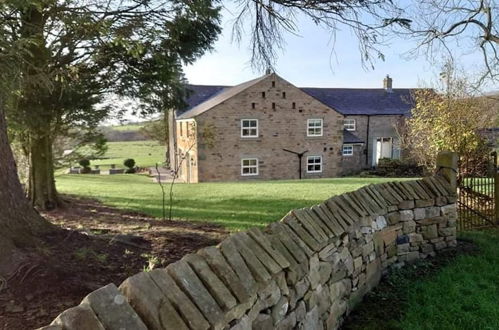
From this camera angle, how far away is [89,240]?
15.2 feet

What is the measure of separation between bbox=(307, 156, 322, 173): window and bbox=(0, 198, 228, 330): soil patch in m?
21.5

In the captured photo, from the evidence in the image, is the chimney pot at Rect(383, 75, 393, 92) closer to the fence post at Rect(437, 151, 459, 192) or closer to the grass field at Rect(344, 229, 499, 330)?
the fence post at Rect(437, 151, 459, 192)

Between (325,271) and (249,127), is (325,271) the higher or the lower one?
the lower one

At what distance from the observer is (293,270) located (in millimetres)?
2811

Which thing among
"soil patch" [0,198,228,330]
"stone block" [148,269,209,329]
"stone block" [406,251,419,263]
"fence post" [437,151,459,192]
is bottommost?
"stone block" [406,251,419,263]

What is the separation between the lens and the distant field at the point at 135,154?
43.6 meters

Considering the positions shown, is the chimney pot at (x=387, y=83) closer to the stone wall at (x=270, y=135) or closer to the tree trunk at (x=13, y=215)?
the stone wall at (x=270, y=135)

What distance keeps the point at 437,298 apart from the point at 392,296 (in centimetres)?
47

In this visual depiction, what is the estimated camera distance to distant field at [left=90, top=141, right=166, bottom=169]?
1717 inches

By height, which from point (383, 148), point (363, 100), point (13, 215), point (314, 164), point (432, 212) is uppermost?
point (363, 100)

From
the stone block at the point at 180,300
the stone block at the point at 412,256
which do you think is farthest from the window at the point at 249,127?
the stone block at the point at 180,300

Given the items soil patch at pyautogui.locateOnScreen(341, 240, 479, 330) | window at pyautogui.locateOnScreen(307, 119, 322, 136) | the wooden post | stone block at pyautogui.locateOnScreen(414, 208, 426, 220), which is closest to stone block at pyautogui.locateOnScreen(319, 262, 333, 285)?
soil patch at pyautogui.locateOnScreen(341, 240, 479, 330)

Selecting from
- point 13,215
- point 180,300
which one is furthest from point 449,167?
point 13,215

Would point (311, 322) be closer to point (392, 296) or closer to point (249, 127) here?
point (392, 296)
